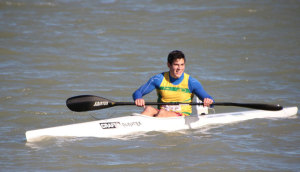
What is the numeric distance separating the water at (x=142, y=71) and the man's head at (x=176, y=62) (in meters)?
0.90

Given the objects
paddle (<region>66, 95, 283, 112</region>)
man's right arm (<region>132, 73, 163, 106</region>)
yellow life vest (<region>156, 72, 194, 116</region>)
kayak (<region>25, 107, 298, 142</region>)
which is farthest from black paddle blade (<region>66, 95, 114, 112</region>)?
yellow life vest (<region>156, 72, 194, 116</region>)

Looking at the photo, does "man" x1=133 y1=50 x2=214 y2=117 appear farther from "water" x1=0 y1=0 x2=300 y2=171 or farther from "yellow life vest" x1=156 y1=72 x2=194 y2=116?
"water" x1=0 y1=0 x2=300 y2=171

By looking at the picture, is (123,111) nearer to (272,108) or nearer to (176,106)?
(176,106)

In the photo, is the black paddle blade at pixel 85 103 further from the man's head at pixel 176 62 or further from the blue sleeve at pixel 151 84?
the man's head at pixel 176 62

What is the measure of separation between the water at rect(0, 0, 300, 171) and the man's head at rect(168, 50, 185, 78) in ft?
2.96

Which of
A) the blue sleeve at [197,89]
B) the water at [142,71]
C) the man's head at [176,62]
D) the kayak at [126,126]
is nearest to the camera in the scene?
the water at [142,71]

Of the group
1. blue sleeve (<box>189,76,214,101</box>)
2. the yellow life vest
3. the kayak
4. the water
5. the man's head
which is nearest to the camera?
the water

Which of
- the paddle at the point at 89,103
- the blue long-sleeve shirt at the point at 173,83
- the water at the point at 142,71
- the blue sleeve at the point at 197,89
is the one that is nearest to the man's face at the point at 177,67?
the blue long-sleeve shirt at the point at 173,83

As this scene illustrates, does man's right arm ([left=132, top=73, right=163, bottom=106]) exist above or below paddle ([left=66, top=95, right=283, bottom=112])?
above

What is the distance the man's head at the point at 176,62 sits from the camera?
6.41 metres

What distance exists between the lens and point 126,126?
6484mm

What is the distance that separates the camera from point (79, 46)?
1384 centimetres

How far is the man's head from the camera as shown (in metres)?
6.41

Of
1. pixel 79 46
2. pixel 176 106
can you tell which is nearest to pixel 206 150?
pixel 176 106
